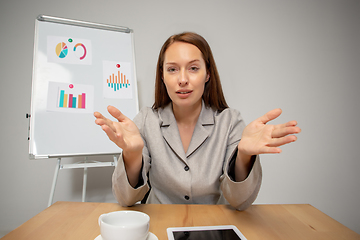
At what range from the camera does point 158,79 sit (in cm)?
122

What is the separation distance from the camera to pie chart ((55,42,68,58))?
→ 4.93ft

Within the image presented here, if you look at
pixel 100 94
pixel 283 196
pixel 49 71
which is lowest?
pixel 283 196

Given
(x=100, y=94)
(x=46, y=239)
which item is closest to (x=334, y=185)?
(x=100, y=94)

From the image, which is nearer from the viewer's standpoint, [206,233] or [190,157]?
[206,233]

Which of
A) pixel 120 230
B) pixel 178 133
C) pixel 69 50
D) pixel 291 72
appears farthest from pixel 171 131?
pixel 291 72

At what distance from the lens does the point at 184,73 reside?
1.03 meters

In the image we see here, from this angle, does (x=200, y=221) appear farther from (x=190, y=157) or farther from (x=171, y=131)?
(x=171, y=131)

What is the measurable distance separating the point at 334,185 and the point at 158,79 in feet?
6.58

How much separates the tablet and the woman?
18 cm

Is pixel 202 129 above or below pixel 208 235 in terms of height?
above

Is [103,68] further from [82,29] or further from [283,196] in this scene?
[283,196]

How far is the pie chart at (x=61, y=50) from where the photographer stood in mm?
1503

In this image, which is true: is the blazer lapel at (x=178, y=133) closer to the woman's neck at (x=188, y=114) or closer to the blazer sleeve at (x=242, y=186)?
the woman's neck at (x=188, y=114)

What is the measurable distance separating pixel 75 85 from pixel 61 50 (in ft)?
0.84
